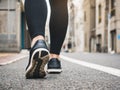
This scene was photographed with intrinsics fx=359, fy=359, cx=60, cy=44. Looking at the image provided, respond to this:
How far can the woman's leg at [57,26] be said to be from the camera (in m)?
2.54

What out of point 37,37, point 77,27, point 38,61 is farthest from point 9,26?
point 77,27

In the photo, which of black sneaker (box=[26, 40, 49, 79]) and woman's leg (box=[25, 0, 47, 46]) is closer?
black sneaker (box=[26, 40, 49, 79])

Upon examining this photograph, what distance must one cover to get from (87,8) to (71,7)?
19982 mm

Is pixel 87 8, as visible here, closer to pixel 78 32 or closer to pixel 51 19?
pixel 78 32

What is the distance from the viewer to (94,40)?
3247 cm

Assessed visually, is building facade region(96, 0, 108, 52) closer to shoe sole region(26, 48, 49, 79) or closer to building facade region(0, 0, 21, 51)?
building facade region(0, 0, 21, 51)

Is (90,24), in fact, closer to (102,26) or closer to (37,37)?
(102,26)

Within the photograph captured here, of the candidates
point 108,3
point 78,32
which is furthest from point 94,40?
point 78,32

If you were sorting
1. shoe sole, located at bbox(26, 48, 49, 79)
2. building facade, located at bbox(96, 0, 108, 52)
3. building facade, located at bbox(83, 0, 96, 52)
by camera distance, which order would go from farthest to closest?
1. building facade, located at bbox(83, 0, 96, 52)
2. building facade, located at bbox(96, 0, 108, 52)
3. shoe sole, located at bbox(26, 48, 49, 79)

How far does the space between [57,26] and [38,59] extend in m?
0.62

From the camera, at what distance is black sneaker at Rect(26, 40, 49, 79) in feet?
6.52

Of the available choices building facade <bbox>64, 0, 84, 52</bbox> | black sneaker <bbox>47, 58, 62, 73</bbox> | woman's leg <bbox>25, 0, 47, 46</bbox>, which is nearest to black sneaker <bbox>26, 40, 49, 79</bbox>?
woman's leg <bbox>25, 0, 47, 46</bbox>

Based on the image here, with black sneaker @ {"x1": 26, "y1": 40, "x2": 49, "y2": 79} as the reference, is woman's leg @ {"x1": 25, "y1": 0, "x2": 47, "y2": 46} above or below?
above

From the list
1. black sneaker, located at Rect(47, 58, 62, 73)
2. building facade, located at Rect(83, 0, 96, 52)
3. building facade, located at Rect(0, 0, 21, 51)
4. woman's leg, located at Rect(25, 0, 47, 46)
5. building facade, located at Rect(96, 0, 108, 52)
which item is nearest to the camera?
woman's leg, located at Rect(25, 0, 47, 46)
